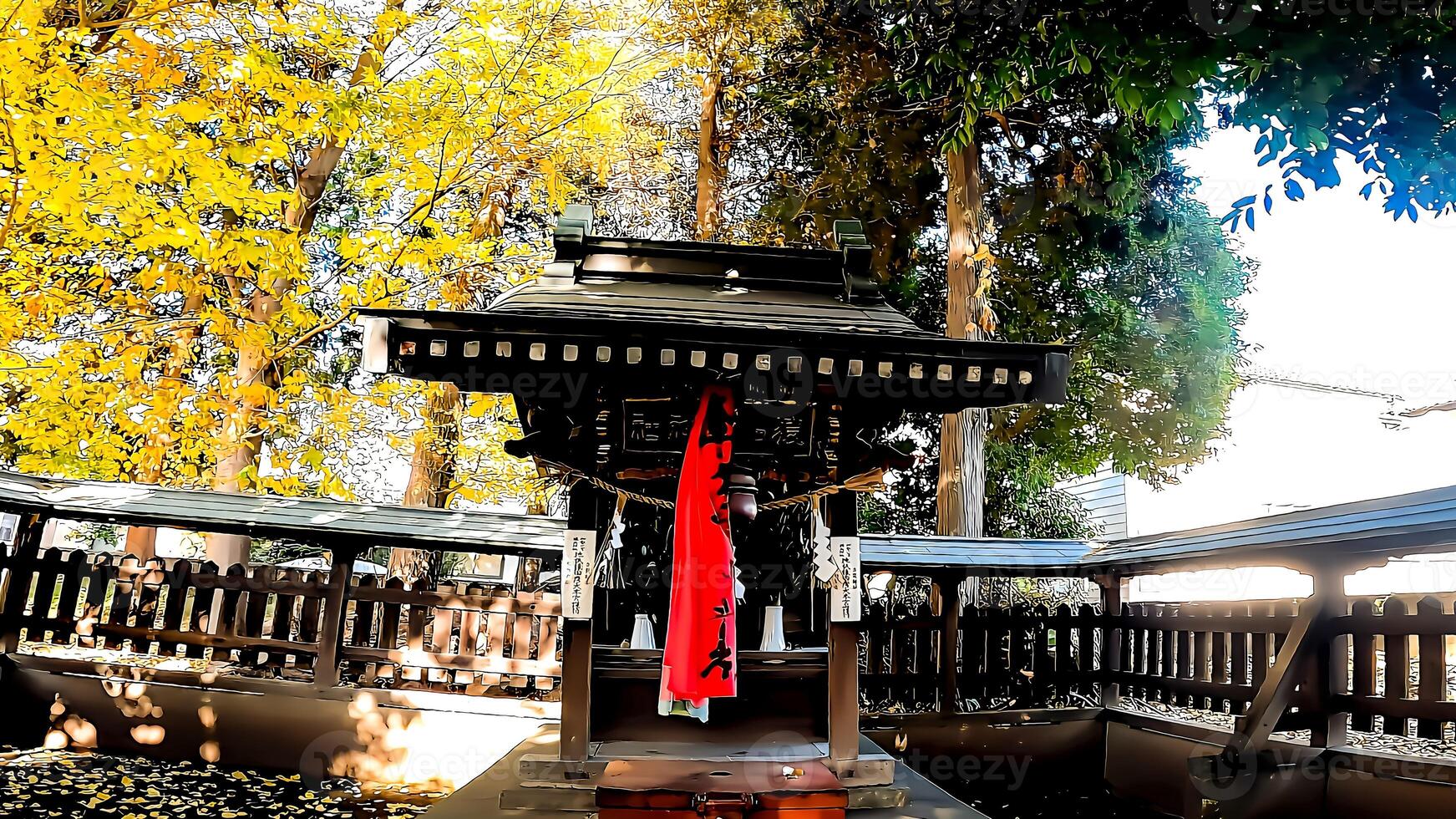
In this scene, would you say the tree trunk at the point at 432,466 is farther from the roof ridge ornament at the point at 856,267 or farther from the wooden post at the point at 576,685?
the wooden post at the point at 576,685

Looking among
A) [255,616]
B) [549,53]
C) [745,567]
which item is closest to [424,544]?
[255,616]

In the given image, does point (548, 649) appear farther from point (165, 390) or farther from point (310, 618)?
point (165, 390)

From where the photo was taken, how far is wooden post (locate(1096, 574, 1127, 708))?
29.8ft

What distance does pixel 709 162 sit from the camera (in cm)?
1526

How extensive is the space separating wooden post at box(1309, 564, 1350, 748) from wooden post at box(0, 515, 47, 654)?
1098 centimetres

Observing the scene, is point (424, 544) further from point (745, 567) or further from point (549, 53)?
point (549, 53)

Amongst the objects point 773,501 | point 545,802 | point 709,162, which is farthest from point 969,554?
point 709,162

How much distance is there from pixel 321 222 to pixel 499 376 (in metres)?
12.2

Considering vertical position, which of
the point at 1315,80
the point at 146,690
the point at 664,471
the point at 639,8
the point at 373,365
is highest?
the point at 639,8

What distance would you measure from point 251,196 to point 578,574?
4.76 metres

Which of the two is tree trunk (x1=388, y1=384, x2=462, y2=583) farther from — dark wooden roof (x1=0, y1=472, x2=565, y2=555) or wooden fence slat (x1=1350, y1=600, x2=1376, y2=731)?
wooden fence slat (x1=1350, y1=600, x2=1376, y2=731)

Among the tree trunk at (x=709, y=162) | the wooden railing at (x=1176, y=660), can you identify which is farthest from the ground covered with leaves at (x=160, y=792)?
the tree trunk at (x=709, y=162)

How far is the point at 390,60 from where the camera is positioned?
1247cm

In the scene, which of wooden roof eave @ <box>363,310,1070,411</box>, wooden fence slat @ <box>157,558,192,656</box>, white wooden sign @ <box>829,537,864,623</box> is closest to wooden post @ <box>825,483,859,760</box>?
white wooden sign @ <box>829,537,864,623</box>
